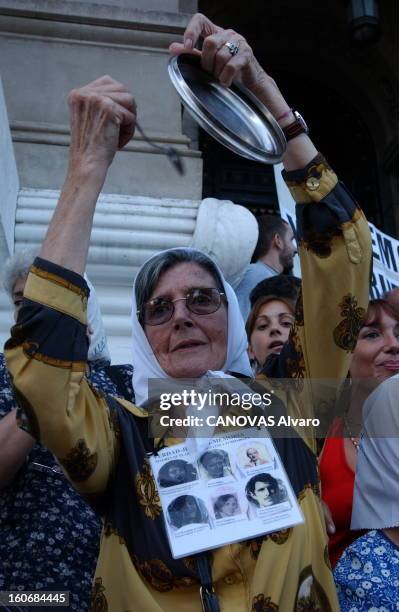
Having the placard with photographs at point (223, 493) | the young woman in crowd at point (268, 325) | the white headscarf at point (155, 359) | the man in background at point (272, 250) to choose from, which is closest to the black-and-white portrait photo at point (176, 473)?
the placard with photographs at point (223, 493)

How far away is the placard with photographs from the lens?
5.02 ft

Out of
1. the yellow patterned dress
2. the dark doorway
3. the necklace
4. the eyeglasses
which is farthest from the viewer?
the dark doorway

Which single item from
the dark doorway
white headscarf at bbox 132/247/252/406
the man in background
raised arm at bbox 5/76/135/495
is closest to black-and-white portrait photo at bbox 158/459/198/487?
raised arm at bbox 5/76/135/495

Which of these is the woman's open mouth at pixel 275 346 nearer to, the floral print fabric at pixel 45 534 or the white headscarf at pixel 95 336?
the white headscarf at pixel 95 336

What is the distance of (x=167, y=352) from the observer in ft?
5.98

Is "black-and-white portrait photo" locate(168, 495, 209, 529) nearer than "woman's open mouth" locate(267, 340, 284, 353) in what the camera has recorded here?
Yes

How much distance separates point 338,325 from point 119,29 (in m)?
3.13

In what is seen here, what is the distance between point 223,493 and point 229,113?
814 mm

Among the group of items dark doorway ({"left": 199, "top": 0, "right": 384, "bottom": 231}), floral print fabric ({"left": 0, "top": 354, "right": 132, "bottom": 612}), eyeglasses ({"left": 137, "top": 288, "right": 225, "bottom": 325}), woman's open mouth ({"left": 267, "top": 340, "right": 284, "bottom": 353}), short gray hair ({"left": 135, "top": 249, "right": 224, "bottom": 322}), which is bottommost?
floral print fabric ({"left": 0, "top": 354, "right": 132, "bottom": 612})

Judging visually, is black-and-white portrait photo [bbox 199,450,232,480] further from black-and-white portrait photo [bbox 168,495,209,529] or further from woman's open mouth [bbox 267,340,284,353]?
woman's open mouth [bbox 267,340,284,353]

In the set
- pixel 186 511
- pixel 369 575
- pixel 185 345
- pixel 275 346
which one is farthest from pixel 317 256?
pixel 275 346

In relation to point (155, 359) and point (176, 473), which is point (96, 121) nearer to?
point (155, 359)

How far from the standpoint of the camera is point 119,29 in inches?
169

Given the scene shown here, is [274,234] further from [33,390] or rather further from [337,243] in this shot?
[33,390]
